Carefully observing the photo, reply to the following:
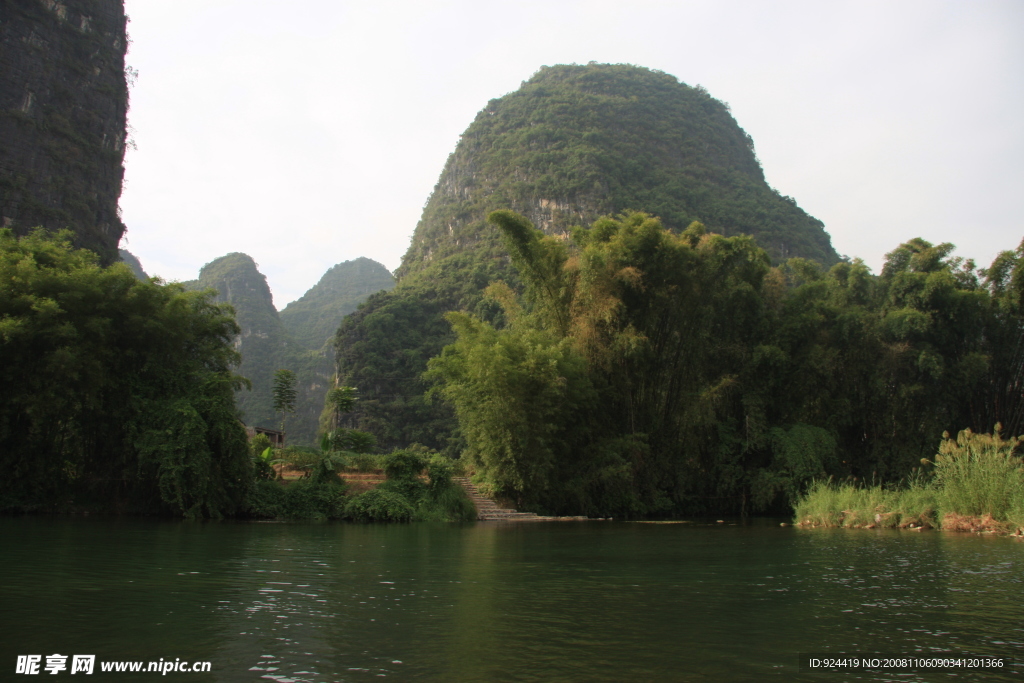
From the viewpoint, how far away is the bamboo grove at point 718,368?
2184 cm

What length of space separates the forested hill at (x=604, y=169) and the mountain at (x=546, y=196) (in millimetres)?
222

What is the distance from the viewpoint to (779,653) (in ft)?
13.6

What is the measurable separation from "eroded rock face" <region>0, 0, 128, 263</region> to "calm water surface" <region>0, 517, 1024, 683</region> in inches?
1537

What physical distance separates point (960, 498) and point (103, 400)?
1867 centimetres

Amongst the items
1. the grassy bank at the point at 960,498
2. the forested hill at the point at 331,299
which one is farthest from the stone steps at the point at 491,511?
the forested hill at the point at 331,299

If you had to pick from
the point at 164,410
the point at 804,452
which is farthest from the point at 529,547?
the point at 804,452

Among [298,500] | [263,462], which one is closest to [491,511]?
[298,500]

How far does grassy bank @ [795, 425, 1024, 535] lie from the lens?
43.3ft

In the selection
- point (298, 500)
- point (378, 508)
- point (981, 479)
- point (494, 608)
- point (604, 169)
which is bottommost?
point (378, 508)

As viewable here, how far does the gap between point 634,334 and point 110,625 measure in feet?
61.6

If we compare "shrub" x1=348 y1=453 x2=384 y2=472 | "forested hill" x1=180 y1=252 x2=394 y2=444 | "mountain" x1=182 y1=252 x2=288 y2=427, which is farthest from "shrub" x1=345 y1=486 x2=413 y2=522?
"mountain" x1=182 y1=252 x2=288 y2=427

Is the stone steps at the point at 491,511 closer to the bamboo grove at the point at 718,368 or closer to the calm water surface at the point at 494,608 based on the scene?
the bamboo grove at the point at 718,368

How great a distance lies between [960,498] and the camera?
46.2ft

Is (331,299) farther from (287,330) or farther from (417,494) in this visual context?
(417,494)
